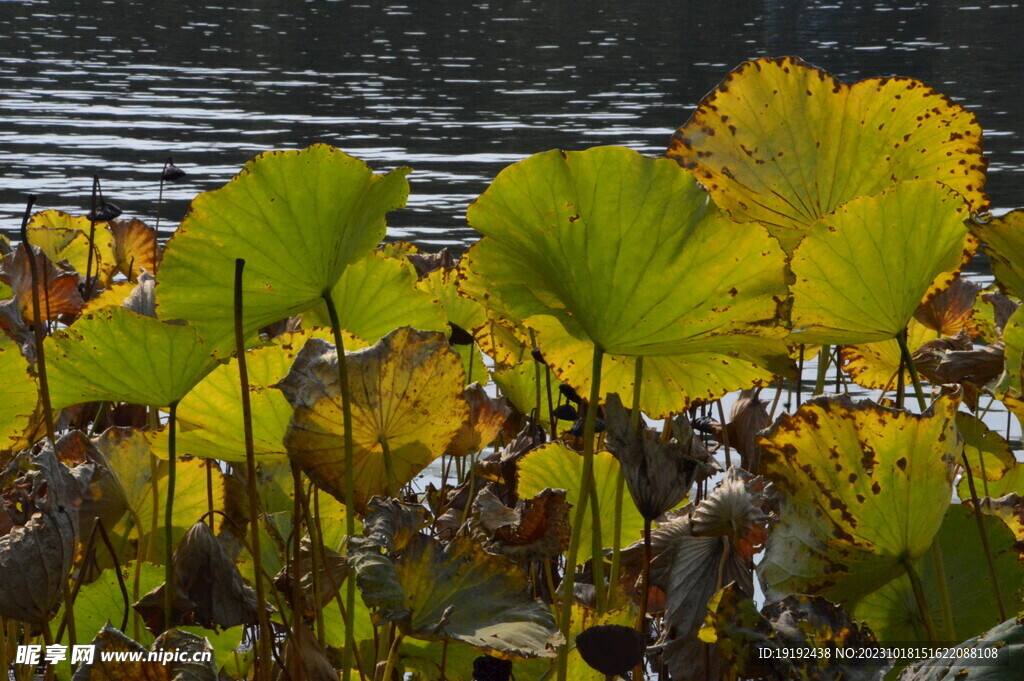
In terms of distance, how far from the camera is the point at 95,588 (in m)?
1.34

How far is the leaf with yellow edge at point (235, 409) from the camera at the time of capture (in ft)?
4.15

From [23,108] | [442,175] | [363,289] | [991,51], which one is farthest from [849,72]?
[363,289]

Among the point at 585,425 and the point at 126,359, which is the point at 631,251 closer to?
the point at 585,425

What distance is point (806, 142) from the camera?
1353 mm

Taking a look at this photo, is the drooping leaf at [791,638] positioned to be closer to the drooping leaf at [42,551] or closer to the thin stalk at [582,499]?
the thin stalk at [582,499]

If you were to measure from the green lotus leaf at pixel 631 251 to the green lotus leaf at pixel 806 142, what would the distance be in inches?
12.0

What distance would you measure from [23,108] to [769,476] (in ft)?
48.7

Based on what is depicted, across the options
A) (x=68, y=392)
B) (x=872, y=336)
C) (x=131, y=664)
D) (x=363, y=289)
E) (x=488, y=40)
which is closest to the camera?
(x=131, y=664)

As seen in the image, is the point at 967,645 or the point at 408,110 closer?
the point at 967,645

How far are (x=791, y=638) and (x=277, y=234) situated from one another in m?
0.56

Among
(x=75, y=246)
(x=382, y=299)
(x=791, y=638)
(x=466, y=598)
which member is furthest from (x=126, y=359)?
(x=75, y=246)

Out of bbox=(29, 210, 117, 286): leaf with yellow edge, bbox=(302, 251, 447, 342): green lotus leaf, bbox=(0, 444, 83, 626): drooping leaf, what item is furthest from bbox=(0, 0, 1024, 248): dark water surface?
bbox=(0, 444, 83, 626): drooping leaf

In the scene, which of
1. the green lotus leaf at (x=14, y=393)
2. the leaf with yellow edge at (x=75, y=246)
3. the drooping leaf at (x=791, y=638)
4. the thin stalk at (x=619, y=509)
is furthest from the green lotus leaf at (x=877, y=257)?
the leaf with yellow edge at (x=75, y=246)

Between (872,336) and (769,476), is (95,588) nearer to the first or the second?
(769,476)
